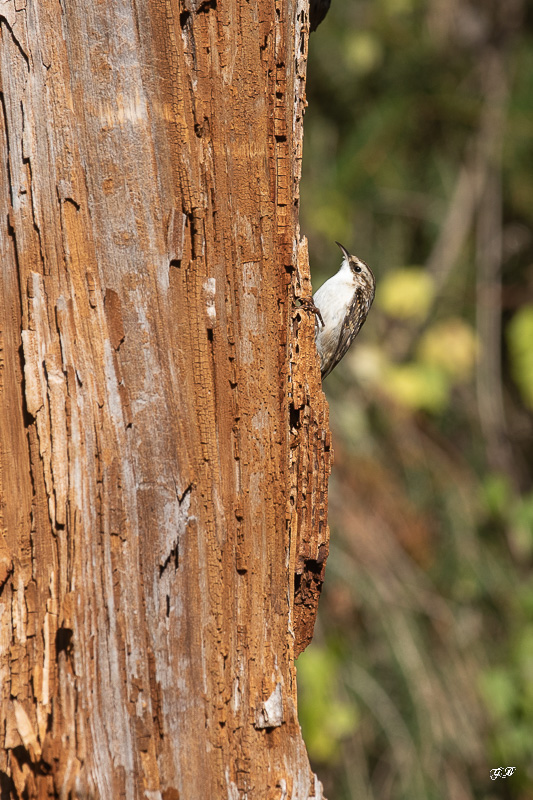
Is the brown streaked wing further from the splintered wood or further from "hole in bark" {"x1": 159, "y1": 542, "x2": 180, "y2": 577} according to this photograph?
"hole in bark" {"x1": 159, "y1": 542, "x2": 180, "y2": 577}

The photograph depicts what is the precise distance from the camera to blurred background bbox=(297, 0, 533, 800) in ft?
13.6

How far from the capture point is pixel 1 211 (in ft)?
4.97

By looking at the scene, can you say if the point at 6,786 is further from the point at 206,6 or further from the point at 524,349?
the point at 524,349

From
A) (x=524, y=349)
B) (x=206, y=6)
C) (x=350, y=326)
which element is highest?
(x=524, y=349)

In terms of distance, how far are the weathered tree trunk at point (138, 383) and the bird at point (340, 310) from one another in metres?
1.48

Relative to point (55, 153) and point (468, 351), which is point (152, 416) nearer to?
point (55, 153)

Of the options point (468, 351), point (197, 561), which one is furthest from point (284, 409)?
point (468, 351)

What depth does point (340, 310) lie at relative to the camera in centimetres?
318

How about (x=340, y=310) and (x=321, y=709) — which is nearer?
(x=340, y=310)

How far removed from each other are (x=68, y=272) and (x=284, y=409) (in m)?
0.50

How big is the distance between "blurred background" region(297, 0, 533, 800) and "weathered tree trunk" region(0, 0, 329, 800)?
8.40 ft

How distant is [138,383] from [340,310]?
5.72 feet

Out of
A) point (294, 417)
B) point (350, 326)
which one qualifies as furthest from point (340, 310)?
point (294, 417)

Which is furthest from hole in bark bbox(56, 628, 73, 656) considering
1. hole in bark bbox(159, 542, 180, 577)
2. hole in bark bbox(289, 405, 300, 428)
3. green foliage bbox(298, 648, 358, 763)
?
green foliage bbox(298, 648, 358, 763)
